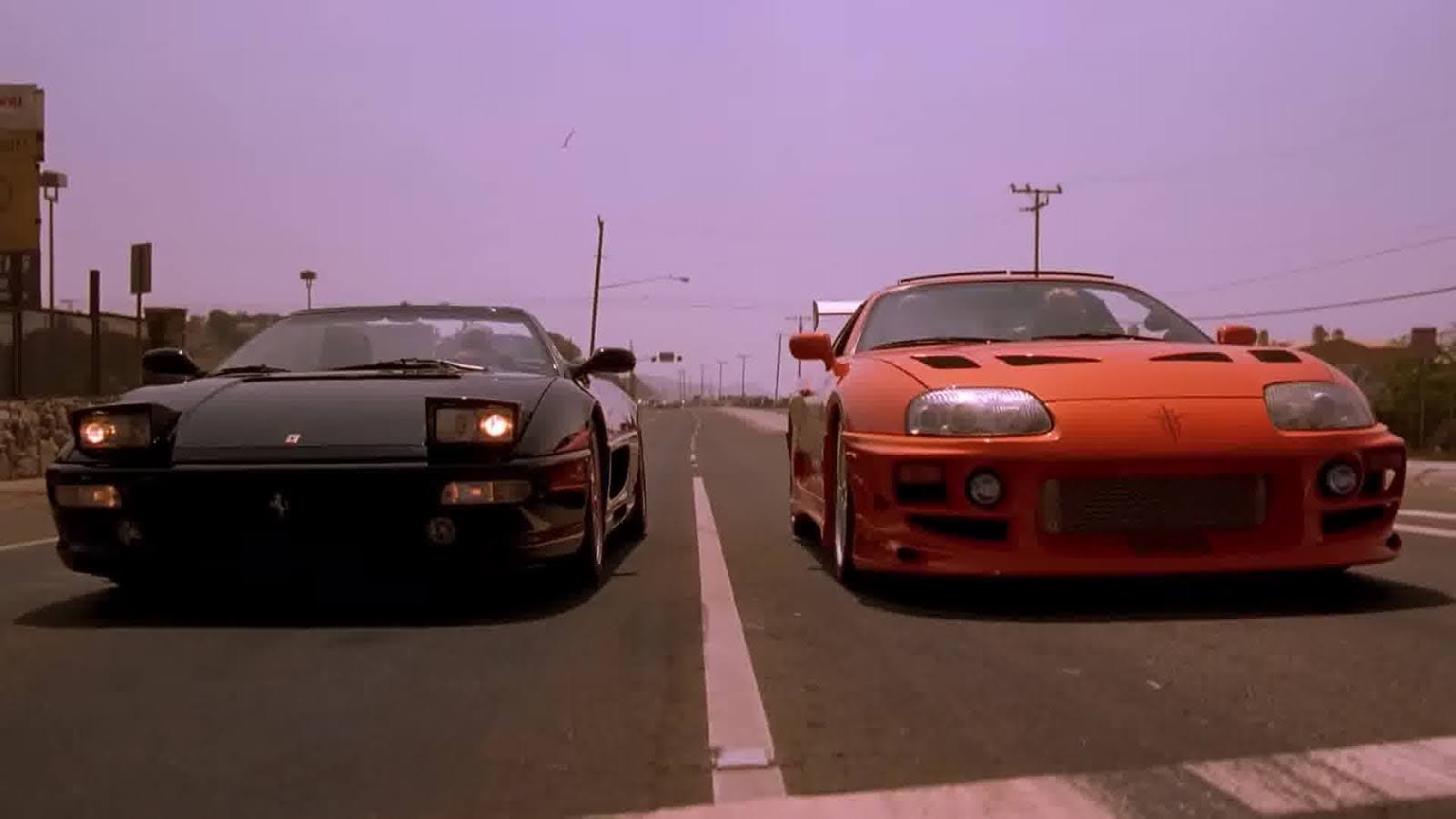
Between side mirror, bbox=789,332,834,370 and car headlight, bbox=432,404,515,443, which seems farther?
side mirror, bbox=789,332,834,370

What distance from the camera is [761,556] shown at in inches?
257

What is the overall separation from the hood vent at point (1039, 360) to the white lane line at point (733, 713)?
55.2 inches

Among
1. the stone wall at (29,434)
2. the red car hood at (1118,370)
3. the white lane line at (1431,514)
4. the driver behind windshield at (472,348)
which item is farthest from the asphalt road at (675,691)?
the stone wall at (29,434)

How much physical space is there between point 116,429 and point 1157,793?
3.71m

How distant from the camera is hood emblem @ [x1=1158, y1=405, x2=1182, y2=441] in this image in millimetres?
4383

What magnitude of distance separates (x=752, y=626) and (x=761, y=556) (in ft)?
6.53

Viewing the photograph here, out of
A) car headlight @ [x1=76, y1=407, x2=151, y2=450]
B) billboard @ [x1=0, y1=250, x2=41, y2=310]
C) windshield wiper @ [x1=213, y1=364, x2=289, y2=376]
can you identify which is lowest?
car headlight @ [x1=76, y1=407, x2=151, y2=450]

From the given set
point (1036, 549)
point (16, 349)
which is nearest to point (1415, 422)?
point (16, 349)

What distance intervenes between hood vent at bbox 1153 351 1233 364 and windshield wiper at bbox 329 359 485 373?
2.80m

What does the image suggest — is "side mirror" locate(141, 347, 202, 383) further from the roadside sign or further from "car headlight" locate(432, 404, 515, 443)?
the roadside sign

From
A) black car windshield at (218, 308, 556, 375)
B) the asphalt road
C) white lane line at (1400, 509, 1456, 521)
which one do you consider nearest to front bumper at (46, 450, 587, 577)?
the asphalt road

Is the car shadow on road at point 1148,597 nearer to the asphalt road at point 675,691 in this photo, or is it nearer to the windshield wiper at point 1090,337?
the asphalt road at point 675,691

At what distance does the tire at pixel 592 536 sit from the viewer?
206 inches

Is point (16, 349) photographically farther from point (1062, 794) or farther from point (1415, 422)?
A: point (1415, 422)
